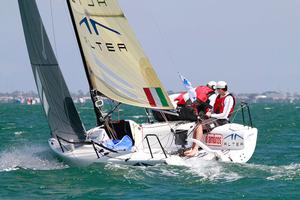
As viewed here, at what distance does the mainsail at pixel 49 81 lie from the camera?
44.2ft

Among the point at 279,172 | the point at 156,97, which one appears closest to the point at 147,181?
the point at 279,172

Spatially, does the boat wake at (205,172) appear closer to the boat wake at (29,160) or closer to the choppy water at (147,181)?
the choppy water at (147,181)

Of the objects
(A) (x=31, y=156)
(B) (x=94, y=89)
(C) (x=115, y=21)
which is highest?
(C) (x=115, y=21)

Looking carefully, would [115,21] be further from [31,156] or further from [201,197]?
[201,197]

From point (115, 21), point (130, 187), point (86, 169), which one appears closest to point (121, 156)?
point (86, 169)

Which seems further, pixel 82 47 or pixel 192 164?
pixel 82 47

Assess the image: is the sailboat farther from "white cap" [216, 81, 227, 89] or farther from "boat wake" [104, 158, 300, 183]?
"boat wake" [104, 158, 300, 183]

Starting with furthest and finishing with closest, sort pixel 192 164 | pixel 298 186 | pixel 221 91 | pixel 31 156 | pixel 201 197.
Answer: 1. pixel 31 156
2. pixel 221 91
3. pixel 192 164
4. pixel 298 186
5. pixel 201 197

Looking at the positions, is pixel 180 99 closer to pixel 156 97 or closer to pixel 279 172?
pixel 156 97

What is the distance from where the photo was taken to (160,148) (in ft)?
43.5

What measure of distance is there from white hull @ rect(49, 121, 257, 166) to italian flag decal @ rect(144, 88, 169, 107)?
0.44 metres

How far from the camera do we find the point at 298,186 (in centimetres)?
1070

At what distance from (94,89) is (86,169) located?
1.94 meters

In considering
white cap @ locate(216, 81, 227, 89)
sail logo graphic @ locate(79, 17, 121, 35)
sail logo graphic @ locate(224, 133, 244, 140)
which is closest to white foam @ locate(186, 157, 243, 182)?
sail logo graphic @ locate(224, 133, 244, 140)
